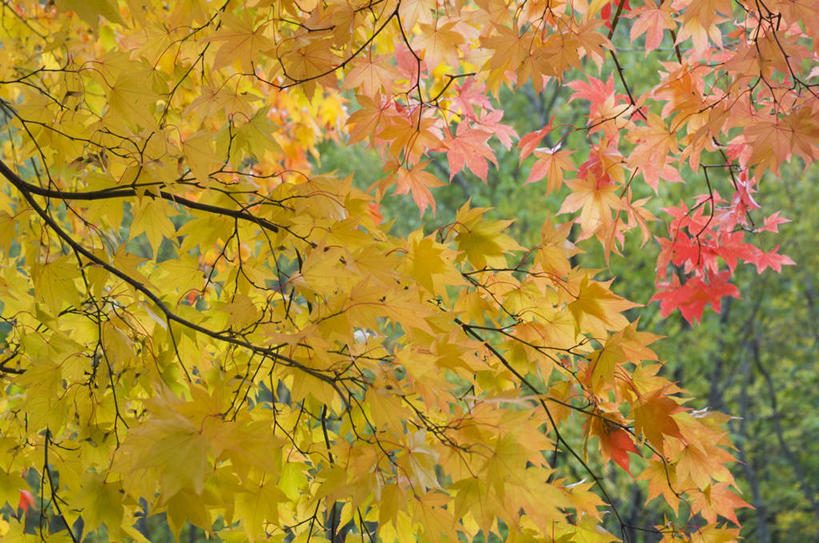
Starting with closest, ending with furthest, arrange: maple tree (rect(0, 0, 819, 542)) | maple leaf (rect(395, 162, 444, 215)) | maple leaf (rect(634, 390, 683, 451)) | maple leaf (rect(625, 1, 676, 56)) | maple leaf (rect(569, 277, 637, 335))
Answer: maple tree (rect(0, 0, 819, 542)) → maple leaf (rect(634, 390, 683, 451)) → maple leaf (rect(569, 277, 637, 335)) → maple leaf (rect(395, 162, 444, 215)) → maple leaf (rect(625, 1, 676, 56))

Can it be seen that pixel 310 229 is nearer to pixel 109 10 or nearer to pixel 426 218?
pixel 109 10

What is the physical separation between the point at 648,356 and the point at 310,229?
66cm

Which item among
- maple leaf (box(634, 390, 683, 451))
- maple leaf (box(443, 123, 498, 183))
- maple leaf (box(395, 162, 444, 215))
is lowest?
maple leaf (box(634, 390, 683, 451))

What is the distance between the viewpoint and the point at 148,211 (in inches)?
51.0

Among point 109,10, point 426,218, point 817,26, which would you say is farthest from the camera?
Answer: point 426,218

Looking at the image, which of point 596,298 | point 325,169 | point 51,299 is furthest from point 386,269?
point 325,169

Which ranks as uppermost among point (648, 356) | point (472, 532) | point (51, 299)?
point (51, 299)

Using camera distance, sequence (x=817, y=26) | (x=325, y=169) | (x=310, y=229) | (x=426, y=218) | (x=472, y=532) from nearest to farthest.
Result: (x=310, y=229) < (x=817, y=26) < (x=472, y=532) < (x=426, y=218) < (x=325, y=169)

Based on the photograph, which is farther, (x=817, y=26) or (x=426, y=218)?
(x=426, y=218)

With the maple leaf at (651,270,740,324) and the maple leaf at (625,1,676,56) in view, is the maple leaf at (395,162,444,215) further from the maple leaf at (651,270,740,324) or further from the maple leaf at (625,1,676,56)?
the maple leaf at (651,270,740,324)

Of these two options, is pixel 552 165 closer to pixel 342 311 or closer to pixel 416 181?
pixel 416 181

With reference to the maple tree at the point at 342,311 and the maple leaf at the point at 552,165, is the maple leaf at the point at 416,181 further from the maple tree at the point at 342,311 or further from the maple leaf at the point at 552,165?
the maple leaf at the point at 552,165

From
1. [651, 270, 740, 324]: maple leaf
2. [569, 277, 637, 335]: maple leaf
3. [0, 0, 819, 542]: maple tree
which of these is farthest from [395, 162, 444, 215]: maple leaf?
[651, 270, 740, 324]: maple leaf

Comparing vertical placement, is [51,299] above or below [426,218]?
below
